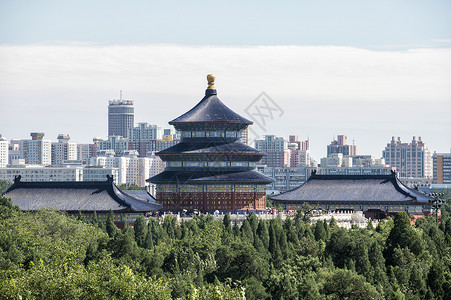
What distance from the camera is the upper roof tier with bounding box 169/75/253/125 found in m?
134

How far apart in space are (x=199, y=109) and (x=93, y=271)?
204ft

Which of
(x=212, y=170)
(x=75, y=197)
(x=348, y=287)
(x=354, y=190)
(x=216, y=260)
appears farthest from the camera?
(x=354, y=190)

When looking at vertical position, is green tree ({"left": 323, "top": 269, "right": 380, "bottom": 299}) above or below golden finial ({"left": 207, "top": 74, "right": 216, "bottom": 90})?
below

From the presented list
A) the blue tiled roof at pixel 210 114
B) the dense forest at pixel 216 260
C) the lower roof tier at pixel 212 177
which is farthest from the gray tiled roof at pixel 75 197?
the blue tiled roof at pixel 210 114

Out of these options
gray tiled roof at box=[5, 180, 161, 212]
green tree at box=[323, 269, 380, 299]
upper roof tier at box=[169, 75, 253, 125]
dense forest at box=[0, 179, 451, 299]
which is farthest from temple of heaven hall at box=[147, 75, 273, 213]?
green tree at box=[323, 269, 380, 299]

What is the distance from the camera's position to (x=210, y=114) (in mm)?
135500

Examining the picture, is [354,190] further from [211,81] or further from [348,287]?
[348,287]

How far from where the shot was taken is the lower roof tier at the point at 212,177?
13225cm

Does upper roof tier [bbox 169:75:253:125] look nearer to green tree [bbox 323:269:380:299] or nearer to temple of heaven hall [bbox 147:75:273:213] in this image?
temple of heaven hall [bbox 147:75:273:213]

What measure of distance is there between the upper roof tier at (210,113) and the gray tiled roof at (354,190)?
12094 millimetres

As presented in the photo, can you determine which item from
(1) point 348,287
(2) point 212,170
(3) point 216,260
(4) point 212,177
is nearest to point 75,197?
(4) point 212,177

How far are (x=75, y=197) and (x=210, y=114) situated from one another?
1746 centimetres

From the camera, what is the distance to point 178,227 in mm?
112562

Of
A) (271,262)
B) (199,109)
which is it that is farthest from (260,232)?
(199,109)
